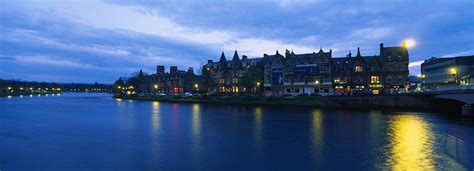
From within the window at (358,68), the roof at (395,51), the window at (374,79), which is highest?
the roof at (395,51)

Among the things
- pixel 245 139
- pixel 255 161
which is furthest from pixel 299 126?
pixel 255 161

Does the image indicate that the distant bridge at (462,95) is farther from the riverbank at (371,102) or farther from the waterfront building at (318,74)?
the waterfront building at (318,74)

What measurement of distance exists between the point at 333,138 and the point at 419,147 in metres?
8.09

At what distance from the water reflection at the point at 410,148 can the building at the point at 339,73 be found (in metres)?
54.3

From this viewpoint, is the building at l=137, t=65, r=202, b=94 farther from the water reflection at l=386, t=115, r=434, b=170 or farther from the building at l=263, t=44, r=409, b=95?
the water reflection at l=386, t=115, r=434, b=170

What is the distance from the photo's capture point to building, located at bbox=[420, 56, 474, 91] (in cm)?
8973

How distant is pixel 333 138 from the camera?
113 feet

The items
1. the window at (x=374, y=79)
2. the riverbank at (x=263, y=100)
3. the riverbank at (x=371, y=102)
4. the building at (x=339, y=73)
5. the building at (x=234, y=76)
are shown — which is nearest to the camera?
the riverbank at (x=371, y=102)

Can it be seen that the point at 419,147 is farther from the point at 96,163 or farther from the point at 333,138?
the point at 96,163

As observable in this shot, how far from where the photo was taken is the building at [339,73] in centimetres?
9306

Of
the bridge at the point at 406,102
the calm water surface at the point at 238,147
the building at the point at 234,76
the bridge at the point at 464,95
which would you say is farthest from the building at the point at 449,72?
the calm water surface at the point at 238,147

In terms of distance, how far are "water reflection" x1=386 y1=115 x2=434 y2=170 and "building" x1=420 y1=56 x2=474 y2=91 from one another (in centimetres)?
5284

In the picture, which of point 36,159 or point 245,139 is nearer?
point 36,159

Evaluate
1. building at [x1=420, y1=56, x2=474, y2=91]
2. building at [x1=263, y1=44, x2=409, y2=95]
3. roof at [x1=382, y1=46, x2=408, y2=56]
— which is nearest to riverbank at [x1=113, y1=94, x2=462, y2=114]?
building at [x1=420, y1=56, x2=474, y2=91]
